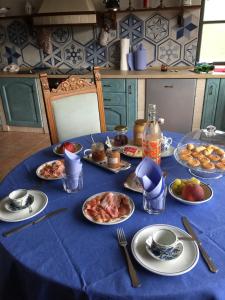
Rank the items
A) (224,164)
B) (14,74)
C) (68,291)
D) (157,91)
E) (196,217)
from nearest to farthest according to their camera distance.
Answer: (68,291)
(196,217)
(224,164)
(157,91)
(14,74)

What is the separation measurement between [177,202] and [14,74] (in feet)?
9.87

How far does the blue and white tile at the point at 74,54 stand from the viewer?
3506 millimetres

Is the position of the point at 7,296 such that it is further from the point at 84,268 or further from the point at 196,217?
the point at 196,217

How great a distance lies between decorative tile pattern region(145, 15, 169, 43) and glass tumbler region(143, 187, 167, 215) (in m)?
2.78

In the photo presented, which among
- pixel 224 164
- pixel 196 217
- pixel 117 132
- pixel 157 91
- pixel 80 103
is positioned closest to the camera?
pixel 196 217

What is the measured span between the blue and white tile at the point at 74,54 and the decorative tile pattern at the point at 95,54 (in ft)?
0.27

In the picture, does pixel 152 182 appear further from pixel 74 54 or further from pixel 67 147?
pixel 74 54

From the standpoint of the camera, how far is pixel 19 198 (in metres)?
0.95

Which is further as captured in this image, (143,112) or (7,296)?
(143,112)

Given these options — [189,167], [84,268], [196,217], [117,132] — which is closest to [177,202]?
[196,217]

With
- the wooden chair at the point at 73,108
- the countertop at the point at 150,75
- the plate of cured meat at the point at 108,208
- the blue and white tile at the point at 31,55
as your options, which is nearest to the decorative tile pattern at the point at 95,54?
the countertop at the point at 150,75

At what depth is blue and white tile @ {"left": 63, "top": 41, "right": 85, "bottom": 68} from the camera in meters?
3.51

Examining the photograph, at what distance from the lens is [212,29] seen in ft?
10.3

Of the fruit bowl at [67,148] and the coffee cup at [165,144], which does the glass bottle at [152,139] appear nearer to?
the coffee cup at [165,144]
